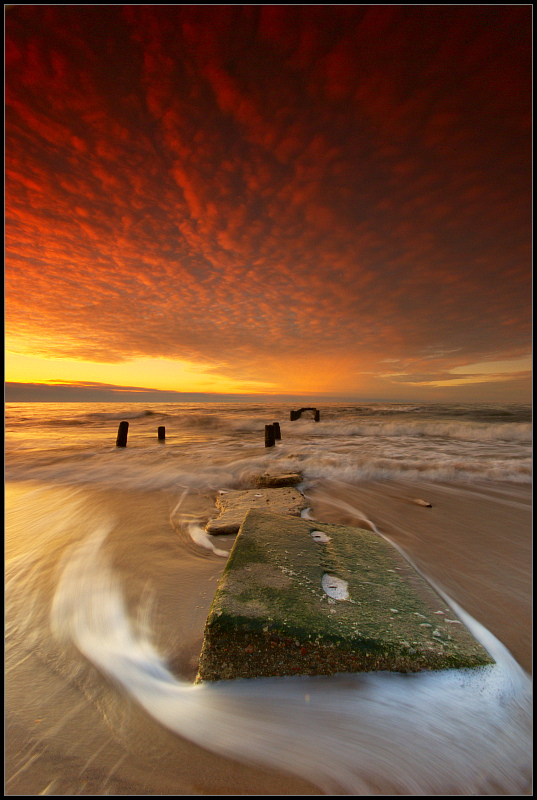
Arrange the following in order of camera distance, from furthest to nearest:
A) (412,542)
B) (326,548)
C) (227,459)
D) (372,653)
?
(227,459) → (412,542) → (326,548) → (372,653)

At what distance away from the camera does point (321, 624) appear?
5.55 ft

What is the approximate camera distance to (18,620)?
2.33 meters

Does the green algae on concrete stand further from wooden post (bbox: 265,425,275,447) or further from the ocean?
wooden post (bbox: 265,425,275,447)

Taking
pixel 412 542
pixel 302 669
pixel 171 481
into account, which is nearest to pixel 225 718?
pixel 302 669

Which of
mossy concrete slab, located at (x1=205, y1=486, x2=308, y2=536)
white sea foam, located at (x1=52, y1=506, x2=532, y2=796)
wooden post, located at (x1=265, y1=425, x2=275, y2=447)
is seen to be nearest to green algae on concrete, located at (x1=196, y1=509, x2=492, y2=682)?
white sea foam, located at (x1=52, y1=506, x2=532, y2=796)

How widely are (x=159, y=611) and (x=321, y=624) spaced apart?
1425 millimetres

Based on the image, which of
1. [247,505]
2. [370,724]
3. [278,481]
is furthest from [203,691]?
[278,481]

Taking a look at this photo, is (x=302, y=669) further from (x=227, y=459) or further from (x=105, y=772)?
(x=227, y=459)

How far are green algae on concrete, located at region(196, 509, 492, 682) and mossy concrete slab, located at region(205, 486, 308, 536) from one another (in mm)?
1524

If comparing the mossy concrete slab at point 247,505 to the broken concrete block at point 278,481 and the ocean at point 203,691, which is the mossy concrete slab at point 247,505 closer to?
the ocean at point 203,691

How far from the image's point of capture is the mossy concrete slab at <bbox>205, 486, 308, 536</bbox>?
3803mm

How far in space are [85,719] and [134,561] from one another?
176 cm

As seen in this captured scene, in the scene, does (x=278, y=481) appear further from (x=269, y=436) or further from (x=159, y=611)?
(x=269, y=436)

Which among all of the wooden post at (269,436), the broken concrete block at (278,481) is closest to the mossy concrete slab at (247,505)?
the broken concrete block at (278,481)
